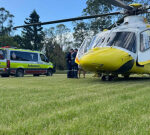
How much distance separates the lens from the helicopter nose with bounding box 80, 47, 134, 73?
6945 mm

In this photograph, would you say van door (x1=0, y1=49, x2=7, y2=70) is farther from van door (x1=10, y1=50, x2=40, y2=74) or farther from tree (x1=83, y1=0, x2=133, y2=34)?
tree (x1=83, y1=0, x2=133, y2=34)

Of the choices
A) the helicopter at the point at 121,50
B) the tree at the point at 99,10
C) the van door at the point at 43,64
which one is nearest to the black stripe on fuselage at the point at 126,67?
the helicopter at the point at 121,50

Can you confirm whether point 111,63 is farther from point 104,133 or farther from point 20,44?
point 20,44

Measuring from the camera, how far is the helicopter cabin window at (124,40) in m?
7.84

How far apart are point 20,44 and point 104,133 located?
50.5m

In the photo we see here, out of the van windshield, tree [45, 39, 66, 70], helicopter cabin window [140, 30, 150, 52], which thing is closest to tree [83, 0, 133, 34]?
tree [45, 39, 66, 70]

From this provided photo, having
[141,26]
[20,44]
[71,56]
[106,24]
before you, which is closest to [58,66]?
[20,44]

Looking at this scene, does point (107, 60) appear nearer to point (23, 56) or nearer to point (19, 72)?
point (19, 72)

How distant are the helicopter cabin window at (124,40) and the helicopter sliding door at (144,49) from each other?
0.44 m

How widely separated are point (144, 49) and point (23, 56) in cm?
1062

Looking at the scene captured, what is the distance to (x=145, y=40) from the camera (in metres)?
8.61

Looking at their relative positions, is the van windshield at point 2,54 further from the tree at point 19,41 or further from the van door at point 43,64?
the tree at point 19,41

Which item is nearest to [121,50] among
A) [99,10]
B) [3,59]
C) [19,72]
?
[3,59]

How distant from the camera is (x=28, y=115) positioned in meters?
2.66
